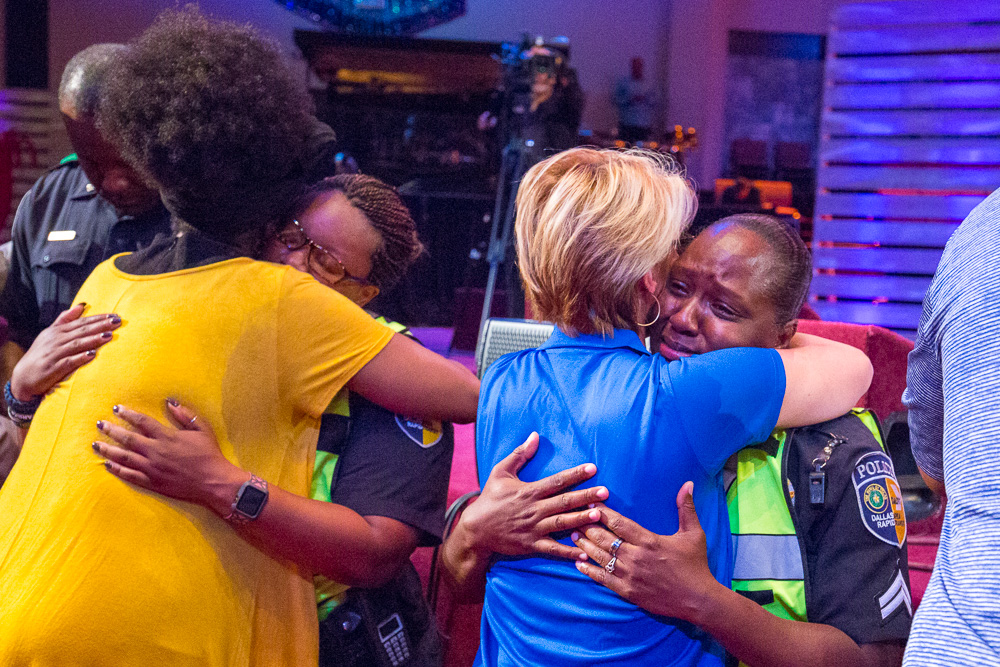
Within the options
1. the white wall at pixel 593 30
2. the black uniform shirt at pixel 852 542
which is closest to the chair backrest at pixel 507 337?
the black uniform shirt at pixel 852 542

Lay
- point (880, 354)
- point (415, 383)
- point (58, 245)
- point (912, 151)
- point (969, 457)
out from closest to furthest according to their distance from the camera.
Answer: point (969, 457)
point (415, 383)
point (58, 245)
point (880, 354)
point (912, 151)

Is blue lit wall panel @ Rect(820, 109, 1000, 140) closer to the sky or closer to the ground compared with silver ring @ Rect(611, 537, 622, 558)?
closer to the sky

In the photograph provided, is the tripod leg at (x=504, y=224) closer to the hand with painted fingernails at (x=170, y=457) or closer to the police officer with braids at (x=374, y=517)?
the police officer with braids at (x=374, y=517)

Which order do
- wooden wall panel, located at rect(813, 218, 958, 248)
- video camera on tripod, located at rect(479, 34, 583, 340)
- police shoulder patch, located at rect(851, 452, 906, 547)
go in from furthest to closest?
wooden wall panel, located at rect(813, 218, 958, 248) < video camera on tripod, located at rect(479, 34, 583, 340) < police shoulder patch, located at rect(851, 452, 906, 547)

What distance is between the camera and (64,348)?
1193 mm

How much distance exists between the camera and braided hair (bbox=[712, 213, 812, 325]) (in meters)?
1.35

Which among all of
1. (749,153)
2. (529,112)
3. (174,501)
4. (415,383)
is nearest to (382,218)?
(415,383)

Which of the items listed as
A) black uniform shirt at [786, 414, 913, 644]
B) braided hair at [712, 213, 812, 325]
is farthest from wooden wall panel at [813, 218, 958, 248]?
black uniform shirt at [786, 414, 913, 644]

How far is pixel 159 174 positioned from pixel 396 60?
22.2 feet

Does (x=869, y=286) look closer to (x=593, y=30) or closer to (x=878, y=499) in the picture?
(x=593, y=30)

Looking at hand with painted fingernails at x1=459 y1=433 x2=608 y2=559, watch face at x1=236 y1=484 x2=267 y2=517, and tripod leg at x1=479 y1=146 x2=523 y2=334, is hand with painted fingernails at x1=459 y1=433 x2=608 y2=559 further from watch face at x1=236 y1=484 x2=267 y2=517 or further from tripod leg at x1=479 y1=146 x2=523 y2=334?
tripod leg at x1=479 y1=146 x2=523 y2=334

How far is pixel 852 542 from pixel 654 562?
1.03ft

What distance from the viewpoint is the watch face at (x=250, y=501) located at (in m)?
1.15

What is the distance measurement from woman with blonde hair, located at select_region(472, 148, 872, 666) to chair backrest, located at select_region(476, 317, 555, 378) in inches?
38.9
